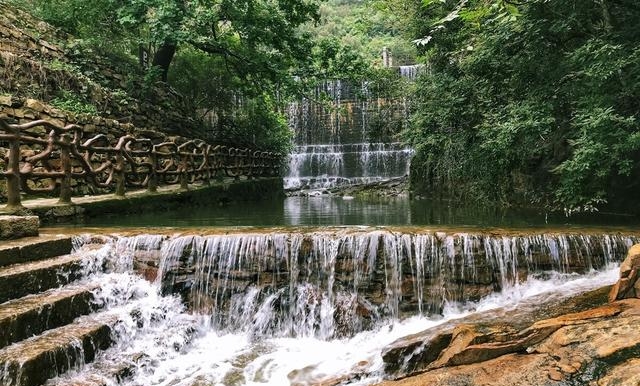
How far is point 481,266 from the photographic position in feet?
16.4

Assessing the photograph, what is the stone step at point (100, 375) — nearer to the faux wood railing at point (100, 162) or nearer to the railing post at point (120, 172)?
the faux wood railing at point (100, 162)

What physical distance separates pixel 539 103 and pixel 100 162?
27.9 feet

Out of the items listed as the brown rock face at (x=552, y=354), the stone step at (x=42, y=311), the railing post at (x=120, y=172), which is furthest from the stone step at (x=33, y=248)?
the brown rock face at (x=552, y=354)

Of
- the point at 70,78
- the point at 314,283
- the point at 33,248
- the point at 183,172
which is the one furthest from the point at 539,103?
the point at 70,78

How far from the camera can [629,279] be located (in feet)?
10.7

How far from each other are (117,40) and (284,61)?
4.92 m

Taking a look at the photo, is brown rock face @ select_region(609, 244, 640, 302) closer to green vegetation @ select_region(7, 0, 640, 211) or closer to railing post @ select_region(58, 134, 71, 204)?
green vegetation @ select_region(7, 0, 640, 211)

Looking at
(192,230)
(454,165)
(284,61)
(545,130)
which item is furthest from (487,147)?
(284,61)

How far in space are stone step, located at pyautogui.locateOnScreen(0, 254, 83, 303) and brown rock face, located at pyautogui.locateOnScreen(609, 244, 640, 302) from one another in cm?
501

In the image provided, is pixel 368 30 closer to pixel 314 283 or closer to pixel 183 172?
pixel 183 172

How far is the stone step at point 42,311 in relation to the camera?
363 cm

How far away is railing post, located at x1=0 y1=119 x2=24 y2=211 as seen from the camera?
224 inches

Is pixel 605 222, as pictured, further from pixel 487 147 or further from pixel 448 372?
pixel 448 372

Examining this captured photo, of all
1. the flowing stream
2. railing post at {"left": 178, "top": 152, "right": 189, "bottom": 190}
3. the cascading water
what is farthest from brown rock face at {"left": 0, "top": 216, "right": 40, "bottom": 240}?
the cascading water
